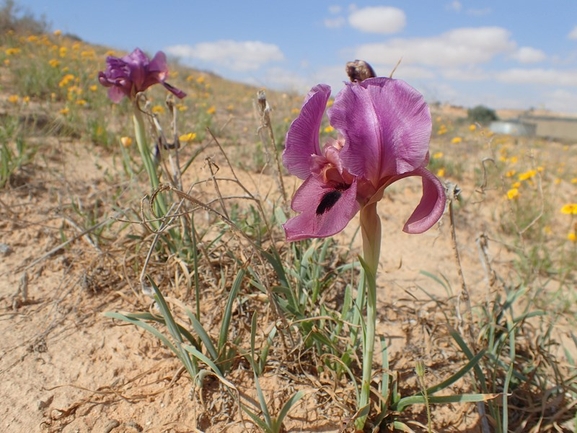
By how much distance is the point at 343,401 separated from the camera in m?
1.47

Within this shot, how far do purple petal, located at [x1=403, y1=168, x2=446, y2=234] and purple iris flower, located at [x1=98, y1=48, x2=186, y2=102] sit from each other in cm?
163

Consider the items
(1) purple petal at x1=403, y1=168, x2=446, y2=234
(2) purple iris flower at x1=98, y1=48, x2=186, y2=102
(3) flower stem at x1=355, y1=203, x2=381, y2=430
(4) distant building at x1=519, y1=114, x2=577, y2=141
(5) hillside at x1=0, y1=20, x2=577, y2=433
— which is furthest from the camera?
(4) distant building at x1=519, y1=114, x2=577, y2=141

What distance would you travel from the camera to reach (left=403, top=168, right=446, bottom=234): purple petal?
0.96 m

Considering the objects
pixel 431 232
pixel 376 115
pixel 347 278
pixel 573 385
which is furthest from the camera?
pixel 431 232

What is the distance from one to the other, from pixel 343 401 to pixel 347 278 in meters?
0.83

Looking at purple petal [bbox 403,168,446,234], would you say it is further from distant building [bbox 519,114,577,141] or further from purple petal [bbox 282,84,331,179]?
distant building [bbox 519,114,577,141]

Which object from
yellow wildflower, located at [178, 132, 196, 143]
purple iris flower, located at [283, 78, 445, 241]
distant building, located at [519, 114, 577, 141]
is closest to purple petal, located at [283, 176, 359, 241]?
purple iris flower, located at [283, 78, 445, 241]

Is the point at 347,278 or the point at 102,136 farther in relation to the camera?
the point at 102,136

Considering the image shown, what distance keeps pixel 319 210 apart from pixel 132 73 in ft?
5.36

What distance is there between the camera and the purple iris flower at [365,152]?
975mm

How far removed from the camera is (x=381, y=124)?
39.6 inches

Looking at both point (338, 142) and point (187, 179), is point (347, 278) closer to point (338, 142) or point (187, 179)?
point (338, 142)

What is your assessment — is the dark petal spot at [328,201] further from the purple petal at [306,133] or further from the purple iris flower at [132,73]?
the purple iris flower at [132,73]

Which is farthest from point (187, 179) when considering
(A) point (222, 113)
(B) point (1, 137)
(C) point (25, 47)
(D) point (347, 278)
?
(C) point (25, 47)
